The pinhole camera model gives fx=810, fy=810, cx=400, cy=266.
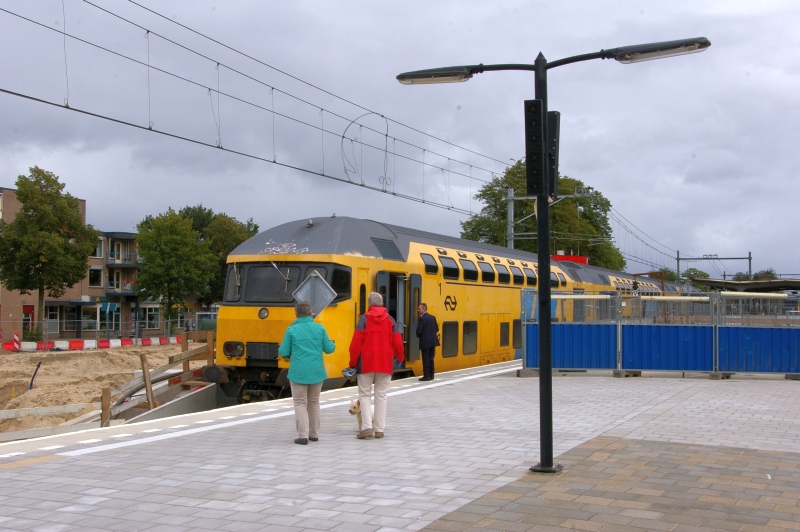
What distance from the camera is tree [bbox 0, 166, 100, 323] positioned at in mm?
42562

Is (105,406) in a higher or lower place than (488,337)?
lower

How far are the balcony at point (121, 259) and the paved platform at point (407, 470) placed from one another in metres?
62.0

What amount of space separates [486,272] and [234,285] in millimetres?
8016

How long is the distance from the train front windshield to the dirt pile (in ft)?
24.1

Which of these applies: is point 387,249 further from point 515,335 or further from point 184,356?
point 515,335

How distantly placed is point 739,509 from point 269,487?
3.91 metres

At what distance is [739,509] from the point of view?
631 cm

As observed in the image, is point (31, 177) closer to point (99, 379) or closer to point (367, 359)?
point (99, 379)

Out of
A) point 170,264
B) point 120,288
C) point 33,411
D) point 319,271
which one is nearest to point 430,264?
point 319,271

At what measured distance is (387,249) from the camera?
16828 mm

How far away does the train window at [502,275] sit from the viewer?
2255 centimetres

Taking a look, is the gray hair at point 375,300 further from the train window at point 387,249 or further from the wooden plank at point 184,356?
the wooden plank at point 184,356

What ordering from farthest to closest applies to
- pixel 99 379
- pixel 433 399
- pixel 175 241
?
pixel 175 241
pixel 99 379
pixel 433 399

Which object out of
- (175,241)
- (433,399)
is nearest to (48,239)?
(175,241)
